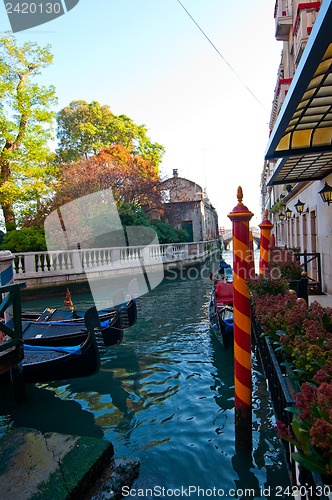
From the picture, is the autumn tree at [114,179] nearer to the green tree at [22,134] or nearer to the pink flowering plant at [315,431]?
the green tree at [22,134]

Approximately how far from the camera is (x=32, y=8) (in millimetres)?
6051

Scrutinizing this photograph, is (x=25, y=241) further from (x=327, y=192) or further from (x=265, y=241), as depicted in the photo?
(x=327, y=192)

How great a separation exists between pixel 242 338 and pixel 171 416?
54.7 inches

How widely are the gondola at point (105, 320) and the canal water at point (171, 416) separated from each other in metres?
0.33

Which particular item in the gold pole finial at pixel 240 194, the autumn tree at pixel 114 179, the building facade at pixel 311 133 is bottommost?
the gold pole finial at pixel 240 194

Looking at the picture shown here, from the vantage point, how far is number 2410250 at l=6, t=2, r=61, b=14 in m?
5.39

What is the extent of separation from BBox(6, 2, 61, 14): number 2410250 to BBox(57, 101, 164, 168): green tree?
14390 mm


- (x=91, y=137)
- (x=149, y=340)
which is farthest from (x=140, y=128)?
(x=149, y=340)

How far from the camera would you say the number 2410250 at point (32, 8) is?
212 inches

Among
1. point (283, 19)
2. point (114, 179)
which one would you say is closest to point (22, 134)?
point (114, 179)

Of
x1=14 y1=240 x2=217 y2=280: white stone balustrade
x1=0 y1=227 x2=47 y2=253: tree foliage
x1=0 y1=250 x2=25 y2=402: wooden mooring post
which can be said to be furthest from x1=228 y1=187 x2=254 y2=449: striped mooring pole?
x1=0 y1=227 x2=47 y2=253: tree foliage

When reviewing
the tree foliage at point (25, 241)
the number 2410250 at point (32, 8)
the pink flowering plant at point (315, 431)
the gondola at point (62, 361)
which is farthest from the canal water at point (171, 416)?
the tree foliage at point (25, 241)

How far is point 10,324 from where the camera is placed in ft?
12.5

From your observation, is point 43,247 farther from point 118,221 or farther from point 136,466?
point 136,466
